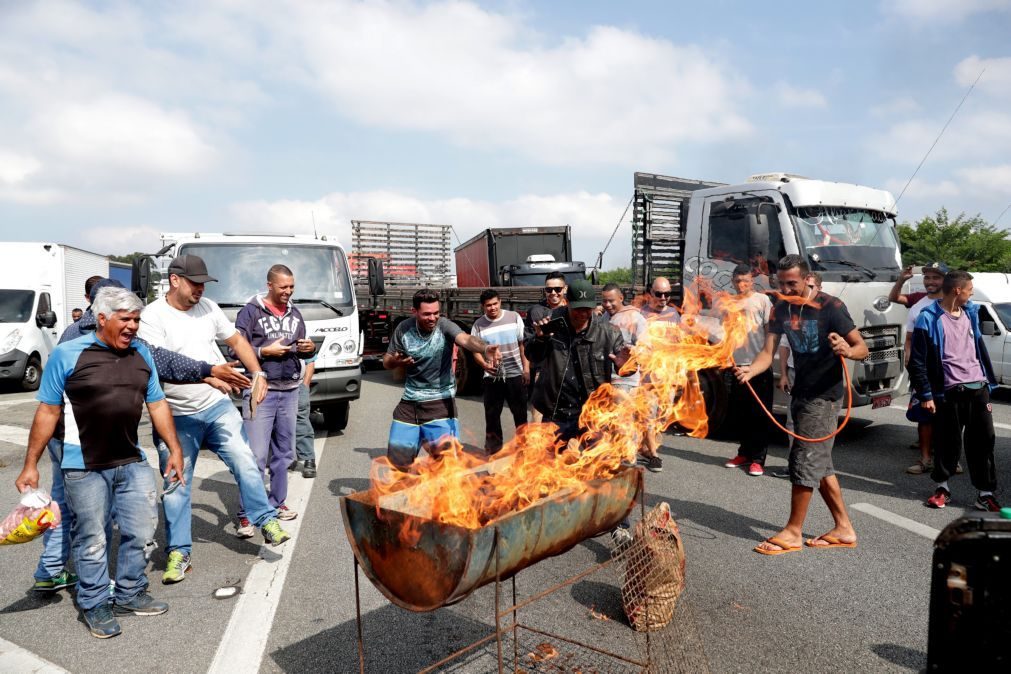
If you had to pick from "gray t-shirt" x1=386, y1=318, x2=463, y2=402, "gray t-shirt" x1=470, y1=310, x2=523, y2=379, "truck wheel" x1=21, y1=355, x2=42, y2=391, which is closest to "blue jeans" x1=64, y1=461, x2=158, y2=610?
"gray t-shirt" x1=386, y1=318, x2=463, y2=402

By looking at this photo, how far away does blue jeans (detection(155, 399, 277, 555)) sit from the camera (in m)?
4.38

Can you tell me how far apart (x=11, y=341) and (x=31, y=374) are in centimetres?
98

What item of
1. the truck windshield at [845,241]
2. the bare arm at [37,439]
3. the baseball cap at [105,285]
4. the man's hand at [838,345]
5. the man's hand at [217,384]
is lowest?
the bare arm at [37,439]

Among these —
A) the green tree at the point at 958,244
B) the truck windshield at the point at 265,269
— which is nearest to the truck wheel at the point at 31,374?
the truck windshield at the point at 265,269

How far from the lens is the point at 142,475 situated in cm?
379

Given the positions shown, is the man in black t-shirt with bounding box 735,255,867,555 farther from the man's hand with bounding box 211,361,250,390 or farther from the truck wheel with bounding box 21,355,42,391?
the truck wheel with bounding box 21,355,42,391

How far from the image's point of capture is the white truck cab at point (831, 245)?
24.0ft

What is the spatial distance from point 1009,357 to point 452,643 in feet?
36.6

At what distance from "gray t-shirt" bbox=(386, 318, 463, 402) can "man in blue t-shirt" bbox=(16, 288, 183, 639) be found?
1.82 metres

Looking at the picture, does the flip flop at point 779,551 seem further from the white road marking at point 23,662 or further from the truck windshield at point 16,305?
the truck windshield at point 16,305

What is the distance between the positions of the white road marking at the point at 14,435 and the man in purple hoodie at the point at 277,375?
18.0ft

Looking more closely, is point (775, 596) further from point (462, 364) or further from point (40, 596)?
point (462, 364)

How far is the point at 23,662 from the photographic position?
338 centimetres

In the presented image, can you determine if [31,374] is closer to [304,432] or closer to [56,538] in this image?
[304,432]
